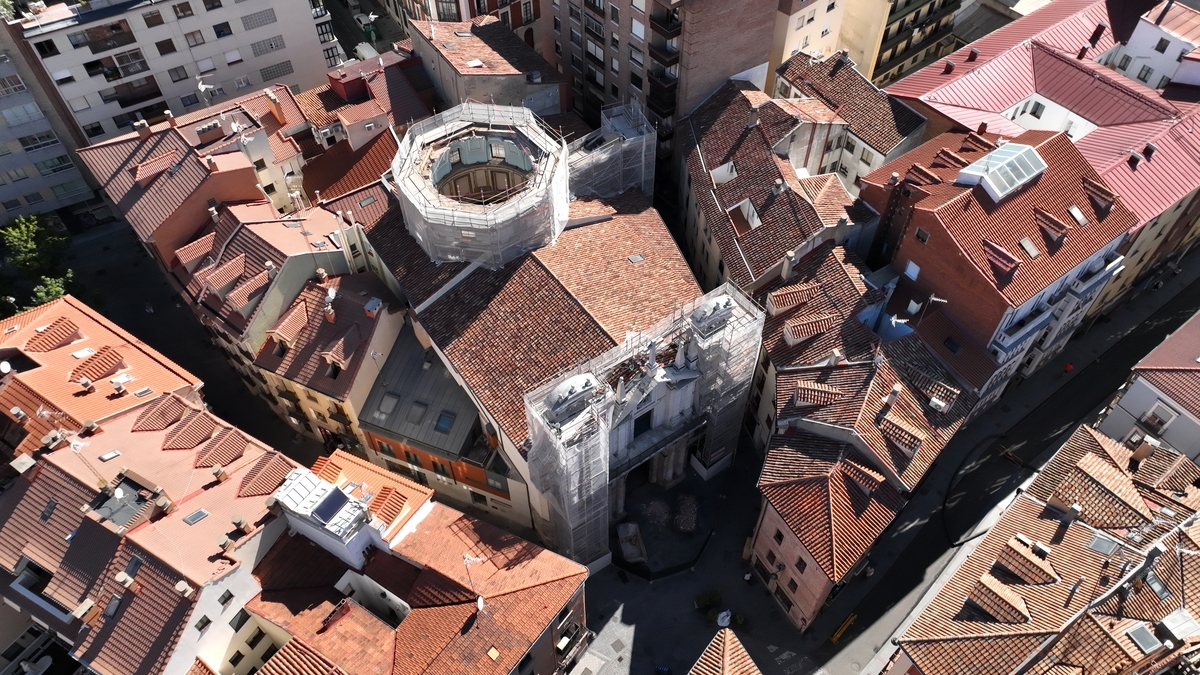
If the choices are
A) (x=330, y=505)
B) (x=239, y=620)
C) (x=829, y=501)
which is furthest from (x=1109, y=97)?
(x=239, y=620)

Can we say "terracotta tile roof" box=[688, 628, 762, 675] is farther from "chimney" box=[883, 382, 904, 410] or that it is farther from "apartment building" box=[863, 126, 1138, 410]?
"apartment building" box=[863, 126, 1138, 410]

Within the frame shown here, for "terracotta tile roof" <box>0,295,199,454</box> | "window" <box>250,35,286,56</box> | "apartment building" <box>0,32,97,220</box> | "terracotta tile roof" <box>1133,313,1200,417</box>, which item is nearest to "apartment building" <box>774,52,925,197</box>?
"terracotta tile roof" <box>1133,313,1200,417</box>

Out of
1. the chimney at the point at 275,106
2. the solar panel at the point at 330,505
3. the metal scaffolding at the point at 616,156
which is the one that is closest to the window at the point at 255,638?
the solar panel at the point at 330,505

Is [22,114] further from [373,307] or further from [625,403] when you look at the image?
[625,403]

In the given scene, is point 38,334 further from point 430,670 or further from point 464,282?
point 430,670

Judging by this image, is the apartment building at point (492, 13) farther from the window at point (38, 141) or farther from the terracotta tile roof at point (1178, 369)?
the terracotta tile roof at point (1178, 369)

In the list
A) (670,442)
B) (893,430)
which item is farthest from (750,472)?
(893,430)
